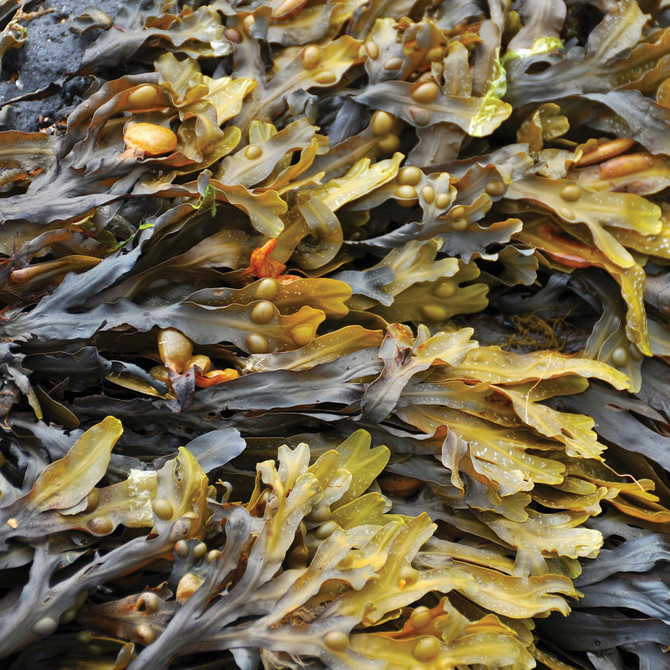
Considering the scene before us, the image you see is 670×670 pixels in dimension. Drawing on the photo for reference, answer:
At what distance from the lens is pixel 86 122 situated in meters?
0.97

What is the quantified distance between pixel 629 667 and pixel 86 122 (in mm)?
1119

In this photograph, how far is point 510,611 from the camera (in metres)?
0.80

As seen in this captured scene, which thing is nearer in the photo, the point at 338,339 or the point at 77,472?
the point at 77,472

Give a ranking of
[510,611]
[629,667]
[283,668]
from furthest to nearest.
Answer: [629,667] → [510,611] → [283,668]

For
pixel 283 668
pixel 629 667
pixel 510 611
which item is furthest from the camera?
pixel 629 667

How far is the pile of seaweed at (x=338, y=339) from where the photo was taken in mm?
734

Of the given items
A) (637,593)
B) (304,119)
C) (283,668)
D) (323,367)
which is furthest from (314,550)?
(304,119)

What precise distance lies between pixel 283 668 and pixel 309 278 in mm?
495

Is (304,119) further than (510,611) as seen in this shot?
Yes

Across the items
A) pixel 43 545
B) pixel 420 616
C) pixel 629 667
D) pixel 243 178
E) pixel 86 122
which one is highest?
pixel 86 122

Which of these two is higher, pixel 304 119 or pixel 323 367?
pixel 304 119

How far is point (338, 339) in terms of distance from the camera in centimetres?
91

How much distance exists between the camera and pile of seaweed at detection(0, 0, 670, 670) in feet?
2.41

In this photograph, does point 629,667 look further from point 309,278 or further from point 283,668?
point 309,278
